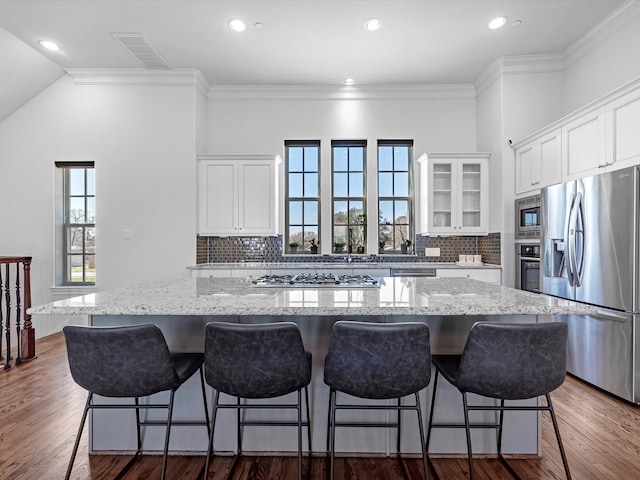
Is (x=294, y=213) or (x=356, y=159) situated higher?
(x=356, y=159)

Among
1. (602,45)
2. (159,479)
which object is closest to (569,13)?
(602,45)

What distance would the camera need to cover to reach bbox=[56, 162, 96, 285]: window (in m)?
4.89

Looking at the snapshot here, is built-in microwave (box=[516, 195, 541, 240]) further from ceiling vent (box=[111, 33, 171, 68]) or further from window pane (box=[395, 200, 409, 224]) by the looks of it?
ceiling vent (box=[111, 33, 171, 68])

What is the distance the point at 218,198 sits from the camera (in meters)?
4.68

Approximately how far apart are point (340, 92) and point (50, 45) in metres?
3.46

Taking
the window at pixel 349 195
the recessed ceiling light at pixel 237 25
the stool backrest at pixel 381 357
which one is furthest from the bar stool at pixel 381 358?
the window at pixel 349 195

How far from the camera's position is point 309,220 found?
5219mm

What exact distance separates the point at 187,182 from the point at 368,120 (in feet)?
8.59

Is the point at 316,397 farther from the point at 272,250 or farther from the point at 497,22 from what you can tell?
the point at 497,22

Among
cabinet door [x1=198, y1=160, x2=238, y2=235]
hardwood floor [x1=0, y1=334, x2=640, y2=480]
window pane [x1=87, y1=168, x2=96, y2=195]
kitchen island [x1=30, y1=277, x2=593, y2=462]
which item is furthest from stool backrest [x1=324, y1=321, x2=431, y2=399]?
window pane [x1=87, y1=168, x2=96, y2=195]

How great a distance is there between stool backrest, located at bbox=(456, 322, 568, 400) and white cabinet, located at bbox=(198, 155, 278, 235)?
3.43 metres

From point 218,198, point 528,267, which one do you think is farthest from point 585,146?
point 218,198

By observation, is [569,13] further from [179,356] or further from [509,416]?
[179,356]

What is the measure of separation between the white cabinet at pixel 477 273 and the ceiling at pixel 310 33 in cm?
253
